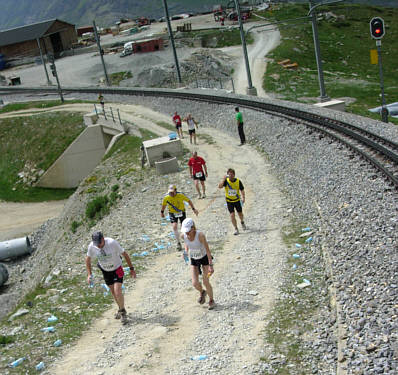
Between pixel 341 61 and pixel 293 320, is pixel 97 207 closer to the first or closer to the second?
pixel 293 320

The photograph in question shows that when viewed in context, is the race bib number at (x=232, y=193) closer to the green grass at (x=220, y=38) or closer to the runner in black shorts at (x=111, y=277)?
the runner in black shorts at (x=111, y=277)

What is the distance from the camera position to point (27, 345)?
1012 cm

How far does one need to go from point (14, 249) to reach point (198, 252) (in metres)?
20.1

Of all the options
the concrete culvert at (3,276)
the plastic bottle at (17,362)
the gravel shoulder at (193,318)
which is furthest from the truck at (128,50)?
the plastic bottle at (17,362)

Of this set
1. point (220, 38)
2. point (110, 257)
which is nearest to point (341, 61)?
point (220, 38)

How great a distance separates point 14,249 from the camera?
2780 cm

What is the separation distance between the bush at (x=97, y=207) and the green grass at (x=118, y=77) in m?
38.3

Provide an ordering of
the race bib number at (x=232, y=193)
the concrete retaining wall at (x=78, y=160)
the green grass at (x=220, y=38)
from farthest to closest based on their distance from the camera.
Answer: the green grass at (x=220, y=38) < the concrete retaining wall at (x=78, y=160) < the race bib number at (x=232, y=193)

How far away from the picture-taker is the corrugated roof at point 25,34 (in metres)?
86.6

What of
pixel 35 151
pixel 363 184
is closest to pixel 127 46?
pixel 35 151

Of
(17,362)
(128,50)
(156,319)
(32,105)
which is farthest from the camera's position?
(128,50)

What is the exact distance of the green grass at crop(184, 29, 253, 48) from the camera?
237ft

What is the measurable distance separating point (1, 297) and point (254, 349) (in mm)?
13617

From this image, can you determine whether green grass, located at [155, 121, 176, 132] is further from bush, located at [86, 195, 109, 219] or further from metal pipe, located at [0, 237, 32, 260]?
metal pipe, located at [0, 237, 32, 260]
